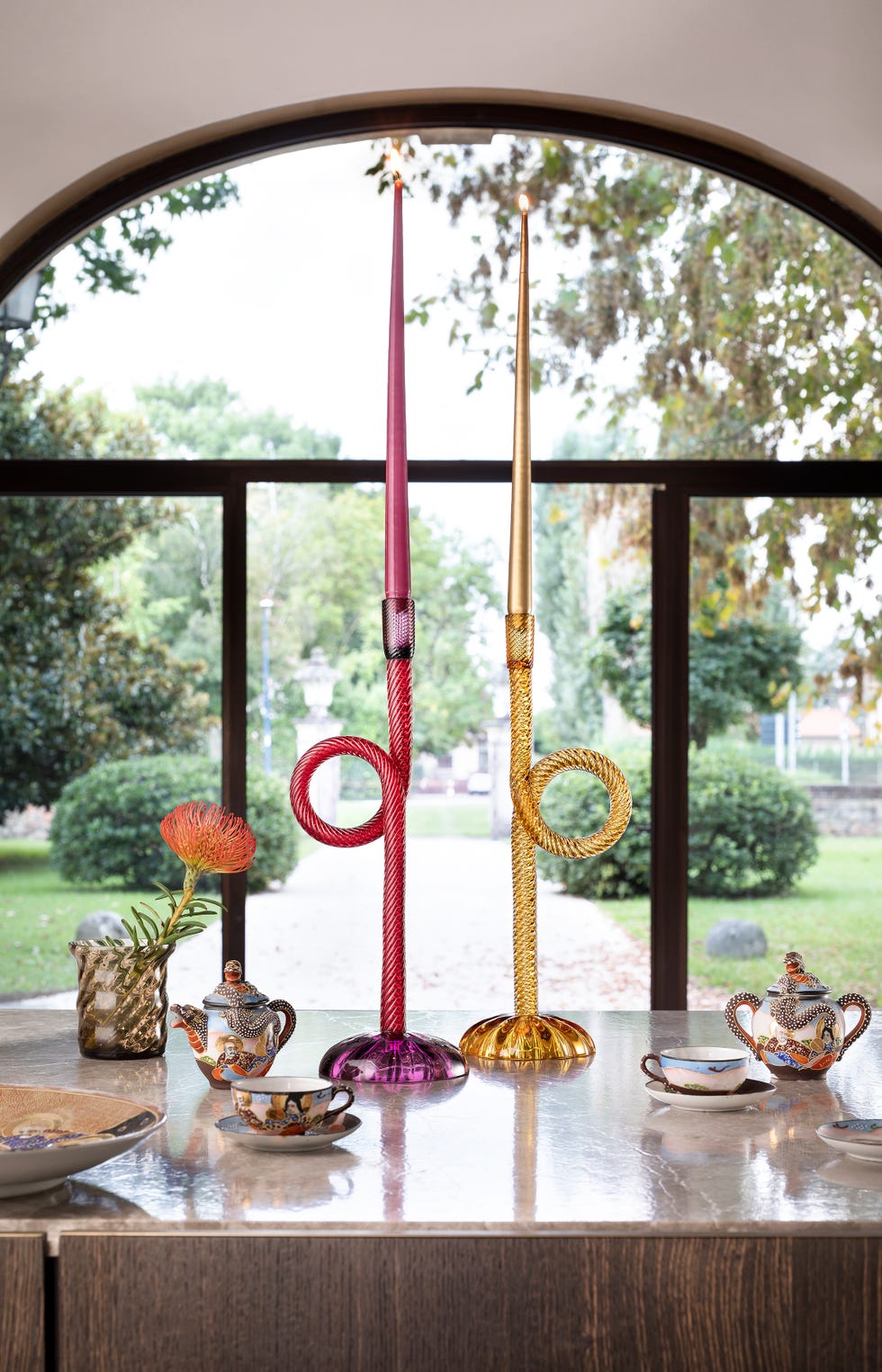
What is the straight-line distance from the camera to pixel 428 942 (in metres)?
4.43

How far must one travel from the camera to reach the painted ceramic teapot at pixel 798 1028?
1.33 m

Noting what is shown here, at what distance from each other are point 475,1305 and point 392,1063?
0.39 m

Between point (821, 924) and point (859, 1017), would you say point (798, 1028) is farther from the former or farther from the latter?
point (821, 924)

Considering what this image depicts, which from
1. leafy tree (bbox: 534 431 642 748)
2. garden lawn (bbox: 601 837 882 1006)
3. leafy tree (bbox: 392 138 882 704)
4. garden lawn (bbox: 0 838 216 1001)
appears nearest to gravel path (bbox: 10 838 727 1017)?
garden lawn (bbox: 0 838 216 1001)

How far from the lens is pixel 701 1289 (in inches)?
36.1

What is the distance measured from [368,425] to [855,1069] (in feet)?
10.1

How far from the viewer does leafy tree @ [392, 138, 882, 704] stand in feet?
11.3

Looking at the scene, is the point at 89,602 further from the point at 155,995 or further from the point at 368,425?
the point at 155,995

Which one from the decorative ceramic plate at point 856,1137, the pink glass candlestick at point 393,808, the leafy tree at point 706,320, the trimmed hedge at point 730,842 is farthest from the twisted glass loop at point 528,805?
the trimmed hedge at point 730,842

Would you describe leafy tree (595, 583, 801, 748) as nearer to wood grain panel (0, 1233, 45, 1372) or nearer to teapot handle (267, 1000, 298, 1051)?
teapot handle (267, 1000, 298, 1051)

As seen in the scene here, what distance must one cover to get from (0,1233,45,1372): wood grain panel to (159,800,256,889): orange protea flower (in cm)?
52

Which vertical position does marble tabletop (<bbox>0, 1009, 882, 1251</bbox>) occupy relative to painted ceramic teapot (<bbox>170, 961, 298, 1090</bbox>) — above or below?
below

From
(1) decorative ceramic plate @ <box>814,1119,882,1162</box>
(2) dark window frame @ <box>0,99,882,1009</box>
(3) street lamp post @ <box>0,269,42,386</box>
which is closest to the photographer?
(1) decorative ceramic plate @ <box>814,1119,882,1162</box>

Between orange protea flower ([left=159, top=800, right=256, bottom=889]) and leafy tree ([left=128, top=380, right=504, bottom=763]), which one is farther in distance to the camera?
leafy tree ([left=128, top=380, right=504, bottom=763])
